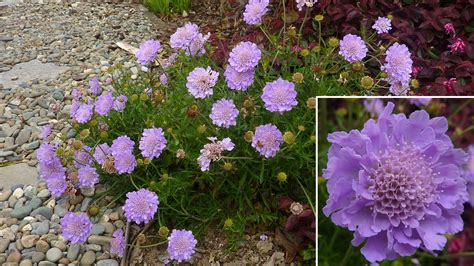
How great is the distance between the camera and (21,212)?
2.48 meters

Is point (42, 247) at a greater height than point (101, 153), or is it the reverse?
point (101, 153)

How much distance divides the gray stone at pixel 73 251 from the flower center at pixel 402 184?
134 centimetres

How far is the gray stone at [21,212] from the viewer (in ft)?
8.12

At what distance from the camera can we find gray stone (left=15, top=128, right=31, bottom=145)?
300cm

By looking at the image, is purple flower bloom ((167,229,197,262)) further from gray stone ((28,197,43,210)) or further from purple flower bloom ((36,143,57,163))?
gray stone ((28,197,43,210))

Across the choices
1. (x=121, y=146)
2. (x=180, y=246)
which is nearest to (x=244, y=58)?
(x=121, y=146)

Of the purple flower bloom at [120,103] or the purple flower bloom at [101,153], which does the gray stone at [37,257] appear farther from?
the purple flower bloom at [120,103]

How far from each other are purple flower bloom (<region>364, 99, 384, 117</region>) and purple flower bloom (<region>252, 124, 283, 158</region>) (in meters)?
0.40

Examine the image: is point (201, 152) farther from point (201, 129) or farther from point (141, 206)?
point (141, 206)

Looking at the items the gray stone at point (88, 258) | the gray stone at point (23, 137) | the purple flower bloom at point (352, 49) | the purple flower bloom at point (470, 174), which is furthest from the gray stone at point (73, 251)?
the purple flower bloom at point (470, 174)

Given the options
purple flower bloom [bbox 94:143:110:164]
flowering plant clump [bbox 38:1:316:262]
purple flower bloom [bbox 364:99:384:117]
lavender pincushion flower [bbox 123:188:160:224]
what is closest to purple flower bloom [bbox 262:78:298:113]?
flowering plant clump [bbox 38:1:316:262]

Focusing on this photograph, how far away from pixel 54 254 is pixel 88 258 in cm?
14

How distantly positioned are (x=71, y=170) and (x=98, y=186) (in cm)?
13

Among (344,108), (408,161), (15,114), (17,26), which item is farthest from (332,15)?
(17,26)
